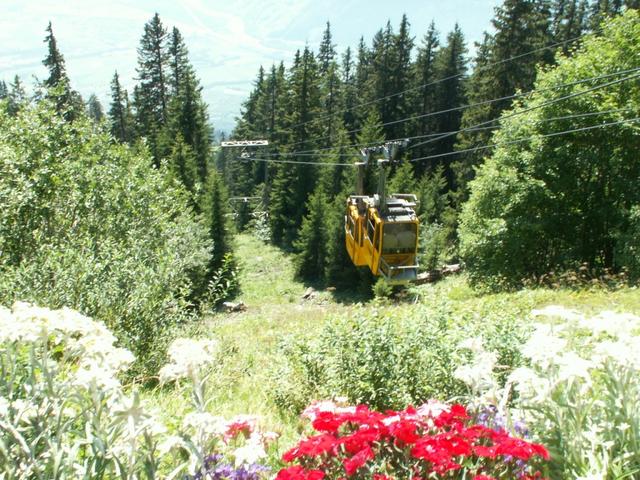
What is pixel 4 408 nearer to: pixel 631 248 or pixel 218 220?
pixel 631 248

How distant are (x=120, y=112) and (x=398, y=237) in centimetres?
5227

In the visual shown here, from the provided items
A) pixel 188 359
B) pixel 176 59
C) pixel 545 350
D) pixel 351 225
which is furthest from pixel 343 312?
pixel 176 59

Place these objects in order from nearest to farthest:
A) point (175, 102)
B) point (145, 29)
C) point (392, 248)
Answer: point (392, 248), point (175, 102), point (145, 29)

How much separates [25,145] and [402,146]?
906 centimetres

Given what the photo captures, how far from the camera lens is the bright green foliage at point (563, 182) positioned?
1861 centimetres

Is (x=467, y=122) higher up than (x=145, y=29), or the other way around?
(x=145, y=29)

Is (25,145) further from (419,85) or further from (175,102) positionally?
(419,85)

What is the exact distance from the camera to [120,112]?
58844mm

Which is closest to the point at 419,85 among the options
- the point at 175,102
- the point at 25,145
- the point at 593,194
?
the point at 175,102

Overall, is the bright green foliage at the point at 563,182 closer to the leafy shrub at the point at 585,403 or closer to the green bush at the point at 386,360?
the green bush at the point at 386,360

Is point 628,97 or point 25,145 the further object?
point 628,97

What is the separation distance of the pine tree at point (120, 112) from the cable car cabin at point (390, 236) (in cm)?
4933

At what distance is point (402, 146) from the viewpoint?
41.7ft

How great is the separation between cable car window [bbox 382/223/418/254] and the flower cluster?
37.8 ft
